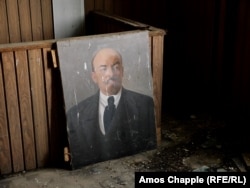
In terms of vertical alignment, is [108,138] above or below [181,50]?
below

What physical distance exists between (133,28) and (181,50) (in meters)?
1.62

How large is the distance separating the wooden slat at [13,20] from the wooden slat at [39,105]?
144 cm

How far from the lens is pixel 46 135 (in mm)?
3830

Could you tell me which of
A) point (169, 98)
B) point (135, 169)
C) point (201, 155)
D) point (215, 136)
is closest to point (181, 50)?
point (169, 98)

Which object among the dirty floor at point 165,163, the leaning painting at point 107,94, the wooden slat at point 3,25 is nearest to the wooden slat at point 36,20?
the wooden slat at point 3,25

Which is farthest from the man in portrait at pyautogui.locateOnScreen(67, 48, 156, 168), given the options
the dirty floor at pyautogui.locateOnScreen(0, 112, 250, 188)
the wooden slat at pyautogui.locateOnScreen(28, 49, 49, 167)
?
the wooden slat at pyautogui.locateOnScreen(28, 49, 49, 167)

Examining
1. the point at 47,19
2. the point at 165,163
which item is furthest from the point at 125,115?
the point at 47,19

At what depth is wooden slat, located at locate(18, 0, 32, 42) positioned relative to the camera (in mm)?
4796

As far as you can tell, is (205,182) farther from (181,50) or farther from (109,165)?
(181,50)

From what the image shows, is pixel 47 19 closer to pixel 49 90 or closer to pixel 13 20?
pixel 13 20

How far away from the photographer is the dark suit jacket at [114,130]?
3.80m

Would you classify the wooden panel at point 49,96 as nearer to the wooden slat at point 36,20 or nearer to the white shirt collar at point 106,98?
the white shirt collar at point 106,98

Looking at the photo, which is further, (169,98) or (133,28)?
(169,98)

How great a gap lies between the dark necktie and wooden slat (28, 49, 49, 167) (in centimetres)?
57
